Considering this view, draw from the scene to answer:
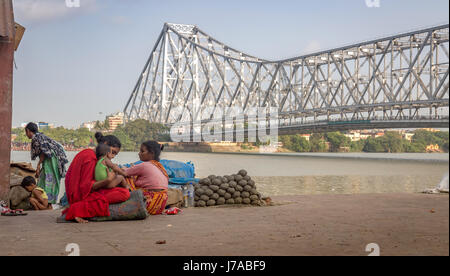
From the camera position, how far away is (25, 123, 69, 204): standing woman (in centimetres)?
682

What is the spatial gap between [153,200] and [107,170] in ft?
2.58

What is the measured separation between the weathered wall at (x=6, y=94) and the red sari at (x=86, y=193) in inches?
56.8

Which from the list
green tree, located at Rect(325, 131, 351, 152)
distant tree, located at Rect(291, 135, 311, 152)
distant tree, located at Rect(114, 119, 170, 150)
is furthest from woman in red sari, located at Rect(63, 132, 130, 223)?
distant tree, located at Rect(114, 119, 170, 150)

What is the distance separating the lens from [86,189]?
502 cm

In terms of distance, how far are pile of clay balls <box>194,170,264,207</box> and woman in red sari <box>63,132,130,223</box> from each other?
1867mm

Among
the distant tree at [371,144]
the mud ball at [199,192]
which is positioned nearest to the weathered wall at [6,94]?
the mud ball at [199,192]

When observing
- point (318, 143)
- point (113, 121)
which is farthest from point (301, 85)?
point (113, 121)

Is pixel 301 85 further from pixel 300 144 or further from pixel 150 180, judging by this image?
pixel 150 180

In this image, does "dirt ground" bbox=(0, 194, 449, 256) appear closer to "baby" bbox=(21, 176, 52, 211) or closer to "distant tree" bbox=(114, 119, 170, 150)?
"baby" bbox=(21, 176, 52, 211)

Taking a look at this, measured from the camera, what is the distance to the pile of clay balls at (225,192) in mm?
6910

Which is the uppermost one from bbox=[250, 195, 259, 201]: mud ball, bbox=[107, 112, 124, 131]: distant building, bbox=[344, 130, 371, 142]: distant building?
bbox=[107, 112, 124, 131]: distant building

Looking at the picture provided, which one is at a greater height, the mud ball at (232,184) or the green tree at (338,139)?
the green tree at (338,139)

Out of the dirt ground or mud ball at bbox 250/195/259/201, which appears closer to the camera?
the dirt ground

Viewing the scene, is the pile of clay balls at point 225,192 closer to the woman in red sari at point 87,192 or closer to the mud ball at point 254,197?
the mud ball at point 254,197
